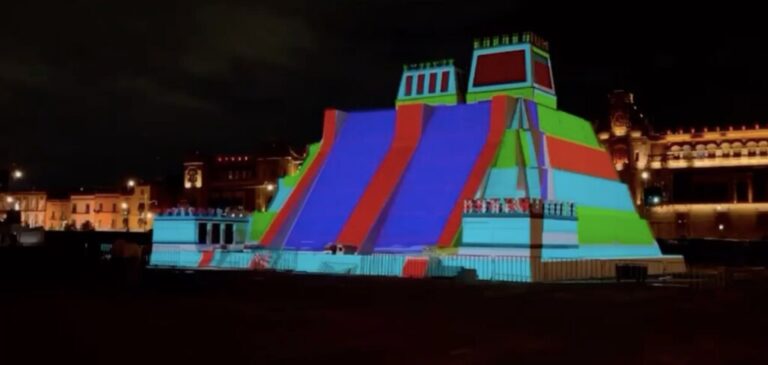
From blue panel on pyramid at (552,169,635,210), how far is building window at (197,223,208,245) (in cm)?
1785

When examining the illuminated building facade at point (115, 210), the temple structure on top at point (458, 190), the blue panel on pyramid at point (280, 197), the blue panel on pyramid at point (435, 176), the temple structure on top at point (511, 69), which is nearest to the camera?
the temple structure on top at point (458, 190)

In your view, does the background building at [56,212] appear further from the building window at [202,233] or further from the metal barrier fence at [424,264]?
the metal barrier fence at [424,264]

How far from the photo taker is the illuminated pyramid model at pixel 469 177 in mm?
33469

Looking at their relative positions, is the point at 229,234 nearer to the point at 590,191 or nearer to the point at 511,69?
the point at 511,69

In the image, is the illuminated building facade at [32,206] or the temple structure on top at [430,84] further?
the illuminated building facade at [32,206]

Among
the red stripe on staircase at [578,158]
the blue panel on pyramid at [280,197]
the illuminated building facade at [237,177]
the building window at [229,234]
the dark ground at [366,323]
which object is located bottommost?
the dark ground at [366,323]

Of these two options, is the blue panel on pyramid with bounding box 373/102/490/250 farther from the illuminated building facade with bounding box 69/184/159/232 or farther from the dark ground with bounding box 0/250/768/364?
the illuminated building facade with bounding box 69/184/159/232

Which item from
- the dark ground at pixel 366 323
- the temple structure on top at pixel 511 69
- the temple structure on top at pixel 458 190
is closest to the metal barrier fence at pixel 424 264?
the temple structure on top at pixel 458 190

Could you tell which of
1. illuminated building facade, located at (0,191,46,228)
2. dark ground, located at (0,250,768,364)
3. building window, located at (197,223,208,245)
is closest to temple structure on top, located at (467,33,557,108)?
building window, located at (197,223,208,245)

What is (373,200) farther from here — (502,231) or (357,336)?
(357,336)

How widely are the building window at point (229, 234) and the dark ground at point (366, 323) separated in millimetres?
15552

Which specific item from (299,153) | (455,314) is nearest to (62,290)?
(455,314)

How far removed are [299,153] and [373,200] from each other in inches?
2306

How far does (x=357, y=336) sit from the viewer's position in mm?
14188
